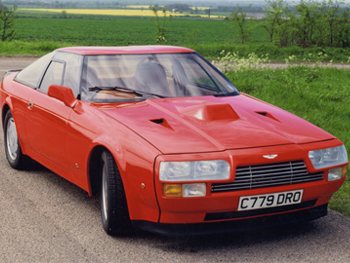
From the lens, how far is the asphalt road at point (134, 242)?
3439mm

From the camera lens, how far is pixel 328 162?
3.68 metres

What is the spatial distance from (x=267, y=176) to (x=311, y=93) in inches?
291

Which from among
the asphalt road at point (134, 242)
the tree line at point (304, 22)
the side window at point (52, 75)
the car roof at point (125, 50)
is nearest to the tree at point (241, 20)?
the tree line at point (304, 22)

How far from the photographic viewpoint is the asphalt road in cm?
344

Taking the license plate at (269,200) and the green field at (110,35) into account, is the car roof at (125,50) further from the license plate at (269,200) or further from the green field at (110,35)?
the green field at (110,35)

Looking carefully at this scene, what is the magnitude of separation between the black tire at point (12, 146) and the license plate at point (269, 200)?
10.1 ft

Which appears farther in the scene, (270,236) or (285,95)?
(285,95)

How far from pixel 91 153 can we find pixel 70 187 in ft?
4.20

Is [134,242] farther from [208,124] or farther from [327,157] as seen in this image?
[327,157]

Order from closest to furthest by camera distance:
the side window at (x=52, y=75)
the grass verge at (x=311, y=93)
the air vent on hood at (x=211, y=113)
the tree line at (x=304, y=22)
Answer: the air vent on hood at (x=211, y=113)
the side window at (x=52, y=75)
the grass verge at (x=311, y=93)
the tree line at (x=304, y=22)

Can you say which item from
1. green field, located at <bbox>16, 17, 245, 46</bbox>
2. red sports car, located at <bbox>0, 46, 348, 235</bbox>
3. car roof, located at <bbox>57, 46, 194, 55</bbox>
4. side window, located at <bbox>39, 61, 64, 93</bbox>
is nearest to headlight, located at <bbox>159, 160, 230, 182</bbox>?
red sports car, located at <bbox>0, 46, 348, 235</bbox>

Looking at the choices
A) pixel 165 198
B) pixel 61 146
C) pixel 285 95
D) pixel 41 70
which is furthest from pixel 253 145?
pixel 285 95

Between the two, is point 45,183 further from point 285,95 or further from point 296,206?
point 285,95

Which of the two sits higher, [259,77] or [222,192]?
[222,192]
